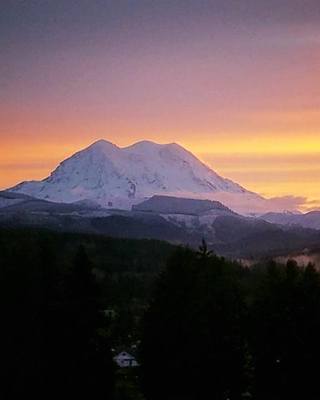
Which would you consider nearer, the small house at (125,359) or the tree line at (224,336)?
the tree line at (224,336)

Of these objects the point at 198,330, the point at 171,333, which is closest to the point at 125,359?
the point at 171,333

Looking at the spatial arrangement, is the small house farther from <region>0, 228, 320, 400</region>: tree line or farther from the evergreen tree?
the evergreen tree

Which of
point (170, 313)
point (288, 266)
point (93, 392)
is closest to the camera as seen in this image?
point (93, 392)

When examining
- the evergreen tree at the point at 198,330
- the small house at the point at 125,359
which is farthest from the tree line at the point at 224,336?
the small house at the point at 125,359

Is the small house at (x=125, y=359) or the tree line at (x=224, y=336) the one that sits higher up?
the tree line at (x=224, y=336)

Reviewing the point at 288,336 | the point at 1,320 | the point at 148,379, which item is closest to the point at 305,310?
the point at 288,336

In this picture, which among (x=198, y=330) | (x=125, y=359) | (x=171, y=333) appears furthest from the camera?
(x=125, y=359)

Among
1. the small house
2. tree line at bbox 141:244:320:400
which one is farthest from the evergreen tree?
the small house

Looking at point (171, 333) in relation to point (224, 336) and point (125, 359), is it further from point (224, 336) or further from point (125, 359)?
point (125, 359)

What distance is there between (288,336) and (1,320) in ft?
36.1

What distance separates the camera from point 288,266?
3625 centimetres

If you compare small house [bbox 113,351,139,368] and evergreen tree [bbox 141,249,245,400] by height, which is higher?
evergreen tree [bbox 141,249,245,400]

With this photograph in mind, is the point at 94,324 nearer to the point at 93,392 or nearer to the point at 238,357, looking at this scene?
the point at 93,392

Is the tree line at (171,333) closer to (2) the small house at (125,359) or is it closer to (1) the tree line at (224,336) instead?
(1) the tree line at (224,336)
